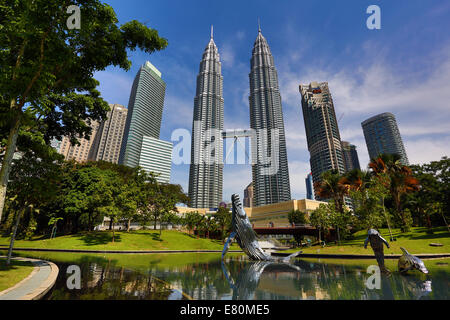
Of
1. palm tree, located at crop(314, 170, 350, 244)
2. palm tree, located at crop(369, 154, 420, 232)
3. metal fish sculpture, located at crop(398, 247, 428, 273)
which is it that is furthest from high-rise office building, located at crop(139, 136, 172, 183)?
metal fish sculpture, located at crop(398, 247, 428, 273)

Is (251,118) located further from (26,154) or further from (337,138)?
(26,154)

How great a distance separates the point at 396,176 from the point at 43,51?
47.3 meters

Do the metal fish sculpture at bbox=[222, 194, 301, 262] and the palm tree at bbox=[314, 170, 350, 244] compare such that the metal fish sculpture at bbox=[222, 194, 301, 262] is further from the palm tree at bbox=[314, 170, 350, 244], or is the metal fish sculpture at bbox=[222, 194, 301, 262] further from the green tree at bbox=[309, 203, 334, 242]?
the palm tree at bbox=[314, 170, 350, 244]

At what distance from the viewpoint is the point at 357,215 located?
38.6 meters

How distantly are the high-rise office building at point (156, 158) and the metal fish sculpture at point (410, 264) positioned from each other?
595ft

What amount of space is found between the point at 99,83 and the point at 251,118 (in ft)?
607

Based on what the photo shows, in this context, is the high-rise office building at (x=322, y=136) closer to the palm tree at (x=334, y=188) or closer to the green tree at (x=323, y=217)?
the palm tree at (x=334, y=188)

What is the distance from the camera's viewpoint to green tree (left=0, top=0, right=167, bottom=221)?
9383 millimetres

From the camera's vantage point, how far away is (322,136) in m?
177

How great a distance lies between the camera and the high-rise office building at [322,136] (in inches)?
6683

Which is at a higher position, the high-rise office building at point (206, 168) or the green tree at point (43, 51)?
the high-rise office building at point (206, 168)

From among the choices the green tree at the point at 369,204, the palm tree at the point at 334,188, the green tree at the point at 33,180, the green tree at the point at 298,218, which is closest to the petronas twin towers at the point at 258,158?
the green tree at the point at 298,218

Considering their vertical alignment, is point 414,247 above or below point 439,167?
below
